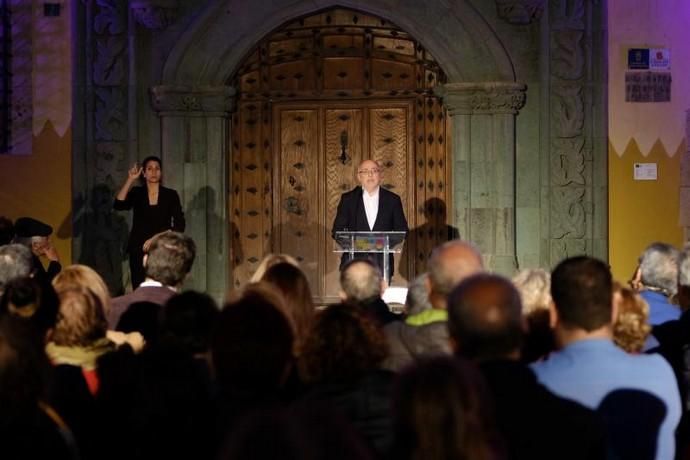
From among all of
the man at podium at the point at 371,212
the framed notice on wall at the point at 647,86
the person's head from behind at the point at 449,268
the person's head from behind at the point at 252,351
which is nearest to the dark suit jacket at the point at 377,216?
the man at podium at the point at 371,212

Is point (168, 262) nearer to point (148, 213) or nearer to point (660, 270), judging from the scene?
→ point (660, 270)

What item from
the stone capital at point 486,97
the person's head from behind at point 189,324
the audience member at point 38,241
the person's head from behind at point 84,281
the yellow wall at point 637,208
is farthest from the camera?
the yellow wall at point 637,208

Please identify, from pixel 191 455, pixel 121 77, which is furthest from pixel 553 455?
pixel 121 77

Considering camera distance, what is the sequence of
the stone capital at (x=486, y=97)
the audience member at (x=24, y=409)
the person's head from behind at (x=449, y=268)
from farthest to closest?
the stone capital at (x=486, y=97) → the person's head from behind at (x=449, y=268) → the audience member at (x=24, y=409)

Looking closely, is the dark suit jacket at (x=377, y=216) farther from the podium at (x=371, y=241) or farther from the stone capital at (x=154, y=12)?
the stone capital at (x=154, y=12)

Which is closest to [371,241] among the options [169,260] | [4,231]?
[4,231]

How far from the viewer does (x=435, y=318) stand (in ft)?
15.7

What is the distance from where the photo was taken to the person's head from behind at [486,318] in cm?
347

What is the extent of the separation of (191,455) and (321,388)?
1.50 feet

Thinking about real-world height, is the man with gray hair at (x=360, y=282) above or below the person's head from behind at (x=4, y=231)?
below

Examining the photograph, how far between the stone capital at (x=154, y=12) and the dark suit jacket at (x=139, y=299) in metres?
6.89

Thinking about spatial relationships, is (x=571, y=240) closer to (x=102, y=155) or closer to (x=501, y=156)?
(x=501, y=156)

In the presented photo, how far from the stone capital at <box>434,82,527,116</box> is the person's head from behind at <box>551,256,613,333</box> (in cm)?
831

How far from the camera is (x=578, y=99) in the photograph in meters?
12.4
